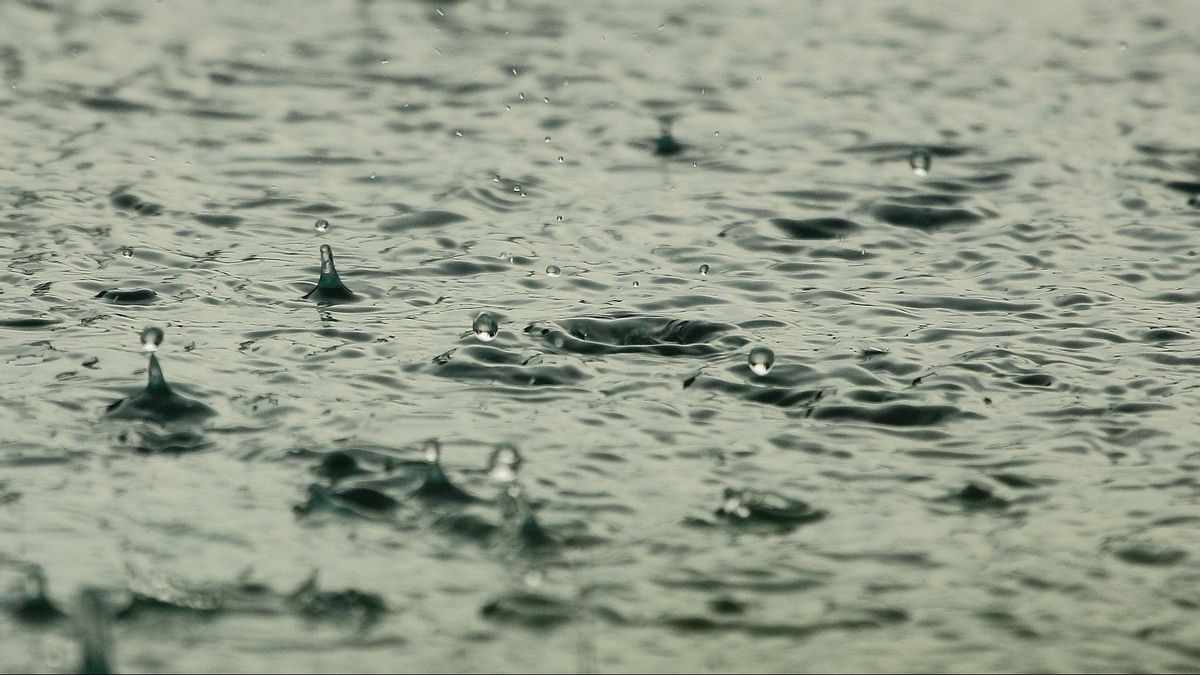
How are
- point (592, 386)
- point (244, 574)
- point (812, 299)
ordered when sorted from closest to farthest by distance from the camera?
point (244, 574)
point (592, 386)
point (812, 299)

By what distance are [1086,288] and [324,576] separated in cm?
428

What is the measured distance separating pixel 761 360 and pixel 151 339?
2.46 metres

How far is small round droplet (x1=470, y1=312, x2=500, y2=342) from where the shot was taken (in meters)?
6.95

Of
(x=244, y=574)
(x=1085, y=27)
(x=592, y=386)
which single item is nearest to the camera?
(x=244, y=574)

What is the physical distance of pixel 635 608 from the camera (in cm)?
488

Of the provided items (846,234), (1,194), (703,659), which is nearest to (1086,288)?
(846,234)

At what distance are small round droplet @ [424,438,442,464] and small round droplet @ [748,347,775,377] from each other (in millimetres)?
1435

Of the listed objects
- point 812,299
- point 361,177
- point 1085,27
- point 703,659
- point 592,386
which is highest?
point 1085,27

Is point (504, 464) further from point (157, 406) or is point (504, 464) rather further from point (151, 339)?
point (151, 339)

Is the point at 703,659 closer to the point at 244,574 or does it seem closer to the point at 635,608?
the point at 635,608

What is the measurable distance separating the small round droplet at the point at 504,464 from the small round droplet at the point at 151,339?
5.39 feet

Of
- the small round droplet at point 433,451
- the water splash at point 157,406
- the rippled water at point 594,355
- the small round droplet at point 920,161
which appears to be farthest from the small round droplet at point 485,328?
the small round droplet at point 920,161

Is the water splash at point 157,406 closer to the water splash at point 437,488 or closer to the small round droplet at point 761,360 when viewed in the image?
the water splash at point 437,488

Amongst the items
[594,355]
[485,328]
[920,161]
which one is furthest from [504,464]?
[920,161]
